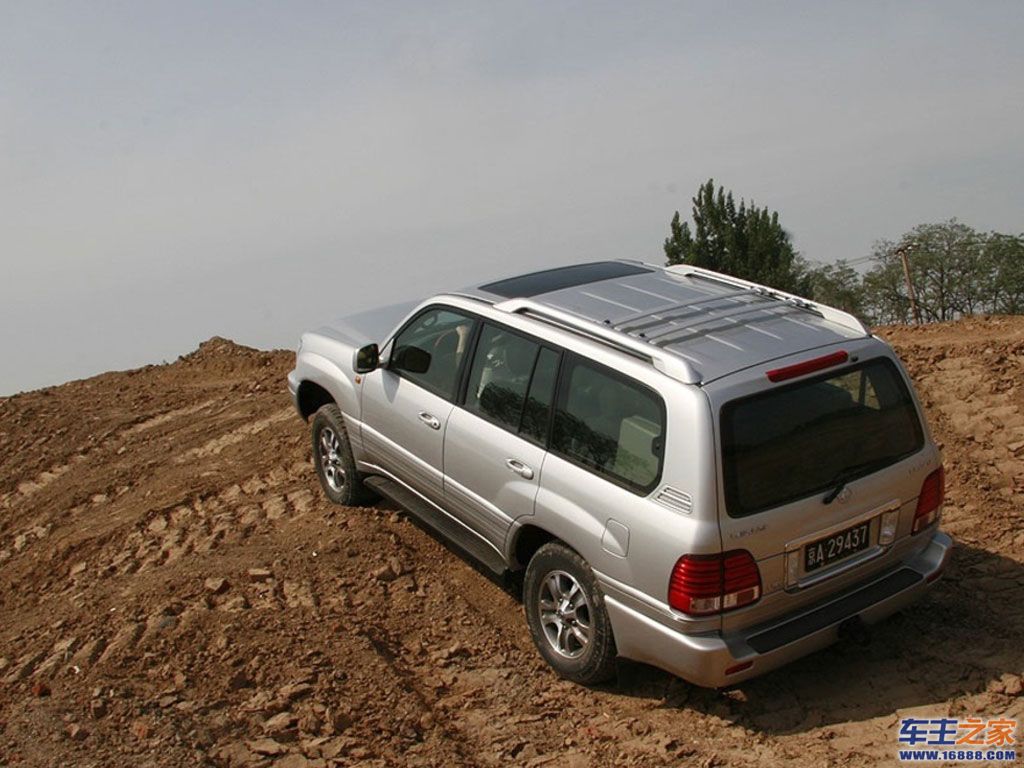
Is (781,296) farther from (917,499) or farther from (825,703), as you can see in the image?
(825,703)

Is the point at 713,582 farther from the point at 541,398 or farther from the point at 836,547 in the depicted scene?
the point at 541,398

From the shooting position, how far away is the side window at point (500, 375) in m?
5.55

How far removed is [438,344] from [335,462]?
156 centimetres

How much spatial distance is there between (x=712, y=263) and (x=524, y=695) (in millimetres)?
46057

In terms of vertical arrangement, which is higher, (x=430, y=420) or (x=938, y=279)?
(x=430, y=420)

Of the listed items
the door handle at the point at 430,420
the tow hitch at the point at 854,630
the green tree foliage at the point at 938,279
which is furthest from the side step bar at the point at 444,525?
the green tree foliage at the point at 938,279

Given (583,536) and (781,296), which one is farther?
(781,296)

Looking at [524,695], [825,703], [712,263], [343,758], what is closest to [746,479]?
[825,703]

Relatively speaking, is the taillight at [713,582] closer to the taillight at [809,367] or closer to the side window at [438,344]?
the taillight at [809,367]

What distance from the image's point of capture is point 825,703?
16.5ft

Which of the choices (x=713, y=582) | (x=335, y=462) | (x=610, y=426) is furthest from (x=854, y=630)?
(x=335, y=462)

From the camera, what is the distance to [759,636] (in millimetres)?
4723

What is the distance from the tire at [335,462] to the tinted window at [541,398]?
2033 millimetres

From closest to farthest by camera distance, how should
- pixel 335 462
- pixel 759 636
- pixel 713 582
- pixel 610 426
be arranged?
pixel 713 582
pixel 759 636
pixel 610 426
pixel 335 462
